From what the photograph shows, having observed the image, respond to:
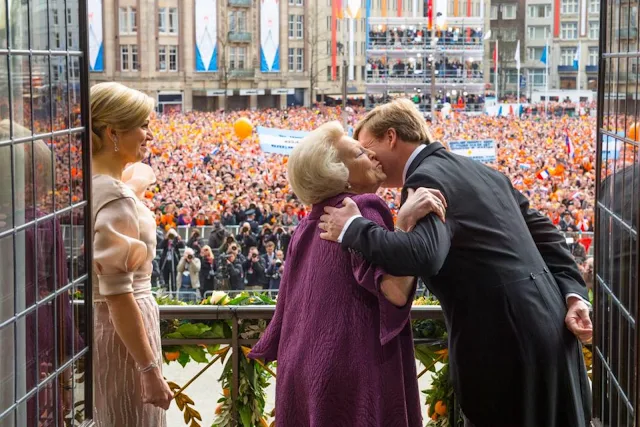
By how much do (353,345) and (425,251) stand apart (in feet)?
0.68

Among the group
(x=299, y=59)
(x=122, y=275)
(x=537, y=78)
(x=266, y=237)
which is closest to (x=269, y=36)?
(x=299, y=59)

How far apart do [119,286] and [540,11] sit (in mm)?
59465

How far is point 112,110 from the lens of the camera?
185cm

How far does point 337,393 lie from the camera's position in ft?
5.47

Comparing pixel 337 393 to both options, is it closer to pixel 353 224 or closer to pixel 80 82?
pixel 353 224

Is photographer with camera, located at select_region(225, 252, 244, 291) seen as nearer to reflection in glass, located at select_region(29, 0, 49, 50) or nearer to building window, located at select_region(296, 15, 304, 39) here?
reflection in glass, located at select_region(29, 0, 49, 50)

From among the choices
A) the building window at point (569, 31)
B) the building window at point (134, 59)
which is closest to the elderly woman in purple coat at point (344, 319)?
the building window at point (134, 59)

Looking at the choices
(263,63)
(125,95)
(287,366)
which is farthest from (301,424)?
(263,63)

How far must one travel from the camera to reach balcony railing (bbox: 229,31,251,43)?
Result: 164 ft

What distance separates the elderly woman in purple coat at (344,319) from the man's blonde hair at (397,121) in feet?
0.19

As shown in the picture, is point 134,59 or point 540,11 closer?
point 134,59

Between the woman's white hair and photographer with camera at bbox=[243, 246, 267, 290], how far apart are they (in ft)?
31.8

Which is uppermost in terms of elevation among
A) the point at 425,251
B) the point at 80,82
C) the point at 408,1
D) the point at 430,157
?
the point at 408,1

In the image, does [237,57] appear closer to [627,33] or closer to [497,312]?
[497,312]
